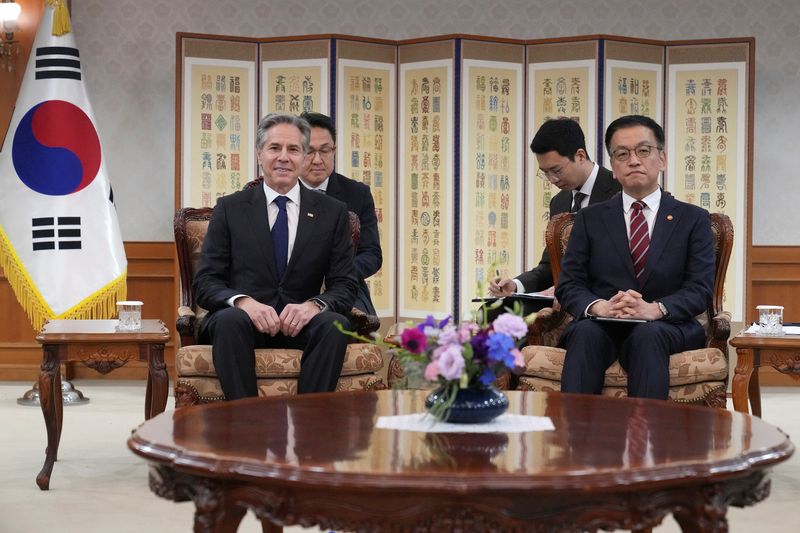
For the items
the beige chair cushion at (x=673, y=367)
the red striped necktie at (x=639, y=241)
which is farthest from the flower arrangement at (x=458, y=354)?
the red striped necktie at (x=639, y=241)

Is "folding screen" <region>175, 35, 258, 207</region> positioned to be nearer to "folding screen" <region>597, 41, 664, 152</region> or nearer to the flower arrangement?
"folding screen" <region>597, 41, 664, 152</region>

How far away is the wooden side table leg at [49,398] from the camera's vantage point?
13.2 feet

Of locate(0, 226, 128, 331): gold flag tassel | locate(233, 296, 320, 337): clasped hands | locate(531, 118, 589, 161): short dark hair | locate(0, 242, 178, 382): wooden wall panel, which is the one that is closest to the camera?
locate(233, 296, 320, 337): clasped hands

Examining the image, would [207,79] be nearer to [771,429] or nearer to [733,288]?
[733,288]

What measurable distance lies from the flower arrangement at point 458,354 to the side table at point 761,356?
5.70 feet

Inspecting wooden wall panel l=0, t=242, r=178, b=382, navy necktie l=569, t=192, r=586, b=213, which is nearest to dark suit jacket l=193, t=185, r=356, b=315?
navy necktie l=569, t=192, r=586, b=213

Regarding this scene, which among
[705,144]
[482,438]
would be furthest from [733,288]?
Answer: [482,438]

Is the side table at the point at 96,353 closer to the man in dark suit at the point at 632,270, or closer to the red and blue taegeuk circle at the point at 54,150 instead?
the man in dark suit at the point at 632,270

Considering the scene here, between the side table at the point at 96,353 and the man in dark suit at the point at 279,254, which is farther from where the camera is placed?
the side table at the point at 96,353

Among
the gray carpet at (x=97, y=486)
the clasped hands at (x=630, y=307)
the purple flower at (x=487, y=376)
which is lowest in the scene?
the gray carpet at (x=97, y=486)

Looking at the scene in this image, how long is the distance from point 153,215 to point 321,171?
8.73 ft

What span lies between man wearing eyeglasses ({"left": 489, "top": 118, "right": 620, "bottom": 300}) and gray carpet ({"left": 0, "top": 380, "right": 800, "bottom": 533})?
121cm

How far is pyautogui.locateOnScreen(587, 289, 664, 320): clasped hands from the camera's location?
12.2ft

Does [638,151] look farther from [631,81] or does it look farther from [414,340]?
[631,81]
